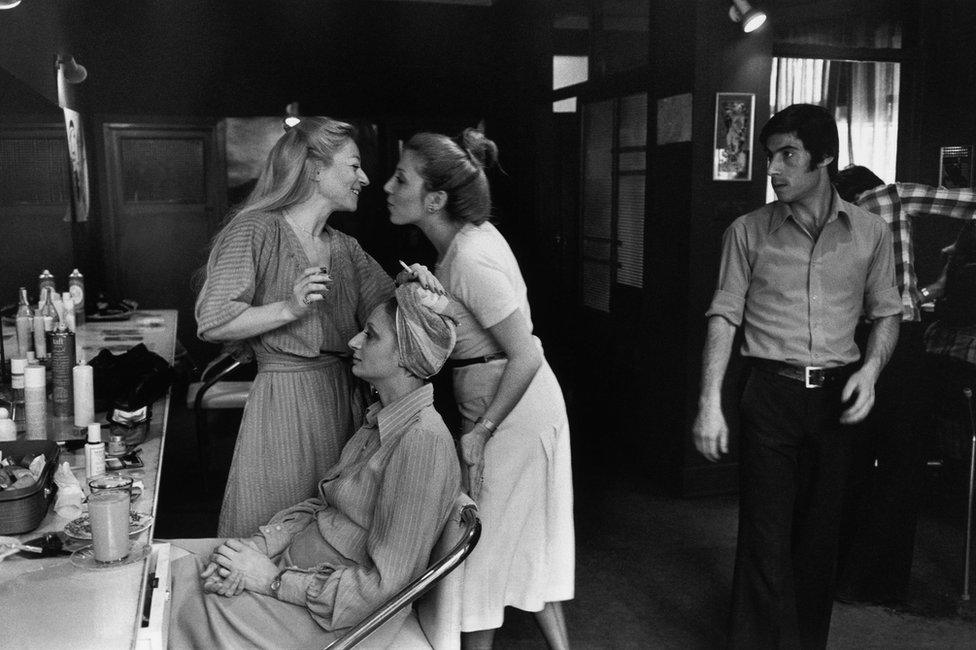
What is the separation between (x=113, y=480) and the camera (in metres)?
2.25

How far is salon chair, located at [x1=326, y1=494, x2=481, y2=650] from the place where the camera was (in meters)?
1.89

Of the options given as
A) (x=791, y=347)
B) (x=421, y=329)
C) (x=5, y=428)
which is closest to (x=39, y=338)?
(x=5, y=428)

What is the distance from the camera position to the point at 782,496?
2900mm

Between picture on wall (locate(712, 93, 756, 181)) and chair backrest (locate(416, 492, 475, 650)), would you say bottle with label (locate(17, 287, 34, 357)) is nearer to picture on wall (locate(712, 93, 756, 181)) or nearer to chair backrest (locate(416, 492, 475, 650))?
chair backrest (locate(416, 492, 475, 650))

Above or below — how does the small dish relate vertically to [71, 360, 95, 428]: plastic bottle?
below

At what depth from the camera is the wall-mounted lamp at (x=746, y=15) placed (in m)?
4.51

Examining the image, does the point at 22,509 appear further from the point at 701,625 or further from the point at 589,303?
the point at 589,303

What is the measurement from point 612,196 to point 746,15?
156 centimetres

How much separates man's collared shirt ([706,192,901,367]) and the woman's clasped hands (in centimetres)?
154

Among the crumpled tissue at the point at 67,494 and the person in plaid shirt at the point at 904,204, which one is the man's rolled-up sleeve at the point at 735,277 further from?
the crumpled tissue at the point at 67,494

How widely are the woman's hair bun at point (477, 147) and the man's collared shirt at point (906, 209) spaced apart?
4.62ft

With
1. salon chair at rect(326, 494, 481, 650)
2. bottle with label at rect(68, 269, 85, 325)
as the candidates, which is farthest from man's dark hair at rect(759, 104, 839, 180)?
bottle with label at rect(68, 269, 85, 325)

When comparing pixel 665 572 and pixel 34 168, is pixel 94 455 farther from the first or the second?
pixel 665 572

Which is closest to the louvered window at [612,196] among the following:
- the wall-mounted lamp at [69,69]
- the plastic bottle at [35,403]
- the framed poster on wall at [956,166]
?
the framed poster on wall at [956,166]
